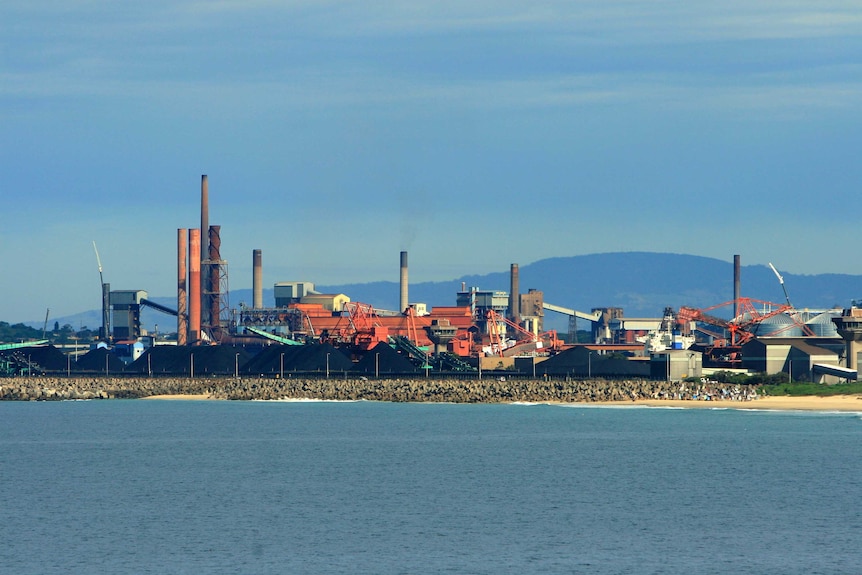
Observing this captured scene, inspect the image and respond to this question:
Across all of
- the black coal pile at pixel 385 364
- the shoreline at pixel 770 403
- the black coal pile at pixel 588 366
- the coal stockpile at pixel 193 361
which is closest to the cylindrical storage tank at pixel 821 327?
the black coal pile at pixel 588 366

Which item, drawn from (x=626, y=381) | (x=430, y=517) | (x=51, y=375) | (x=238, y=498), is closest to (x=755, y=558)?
(x=430, y=517)

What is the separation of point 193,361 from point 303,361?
56.5 ft

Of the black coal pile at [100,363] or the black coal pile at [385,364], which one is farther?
the black coal pile at [100,363]

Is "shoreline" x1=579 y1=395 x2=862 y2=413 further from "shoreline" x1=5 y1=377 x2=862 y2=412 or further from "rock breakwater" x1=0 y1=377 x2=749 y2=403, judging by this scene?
"rock breakwater" x1=0 y1=377 x2=749 y2=403

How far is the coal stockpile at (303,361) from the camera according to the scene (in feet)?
550

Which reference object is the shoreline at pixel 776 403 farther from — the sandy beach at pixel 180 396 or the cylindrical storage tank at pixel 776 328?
the cylindrical storage tank at pixel 776 328

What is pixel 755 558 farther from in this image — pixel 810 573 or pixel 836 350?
pixel 836 350

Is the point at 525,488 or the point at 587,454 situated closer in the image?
the point at 525,488

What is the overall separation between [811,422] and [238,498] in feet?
184

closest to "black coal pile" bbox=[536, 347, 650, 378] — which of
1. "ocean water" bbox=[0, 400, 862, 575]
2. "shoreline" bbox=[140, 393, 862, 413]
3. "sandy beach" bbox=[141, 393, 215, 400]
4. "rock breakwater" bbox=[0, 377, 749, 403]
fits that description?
"rock breakwater" bbox=[0, 377, 749, 403]

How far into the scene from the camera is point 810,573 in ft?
138

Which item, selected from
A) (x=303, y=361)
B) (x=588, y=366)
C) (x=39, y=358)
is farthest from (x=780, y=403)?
(x=39, y=358)

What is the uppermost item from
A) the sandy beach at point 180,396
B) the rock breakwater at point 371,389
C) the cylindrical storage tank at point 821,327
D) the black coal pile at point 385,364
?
the cylindrical storage tank at point 821,327

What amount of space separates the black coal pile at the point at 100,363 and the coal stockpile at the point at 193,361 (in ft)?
8.12
